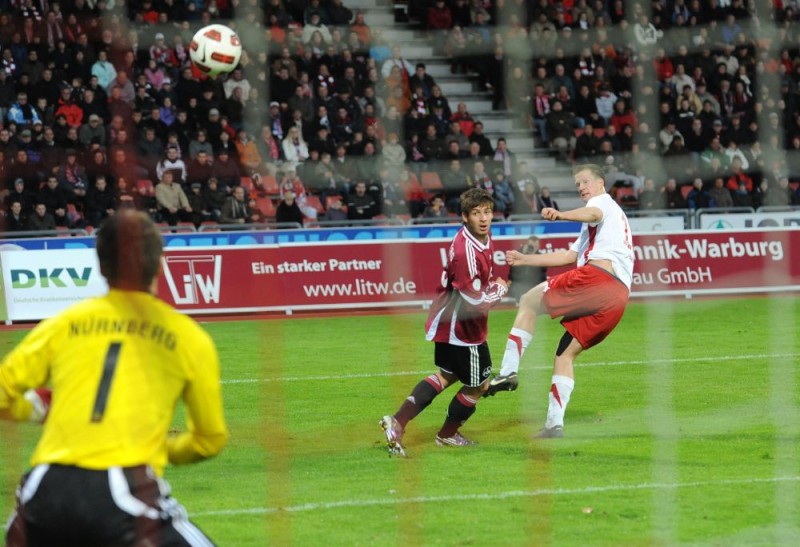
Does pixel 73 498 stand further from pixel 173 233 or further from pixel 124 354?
pixel 173 233

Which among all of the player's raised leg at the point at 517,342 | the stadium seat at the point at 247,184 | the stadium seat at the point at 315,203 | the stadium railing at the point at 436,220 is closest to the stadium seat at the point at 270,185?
the stadium seat at the point at 247,184

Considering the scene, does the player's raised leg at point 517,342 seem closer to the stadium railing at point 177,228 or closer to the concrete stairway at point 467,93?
the concrete stairway at point 467,93

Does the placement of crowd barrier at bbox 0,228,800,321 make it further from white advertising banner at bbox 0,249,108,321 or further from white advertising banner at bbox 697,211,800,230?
white advertising banner at bbox 697,211,800,230

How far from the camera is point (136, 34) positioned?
33.2 feet

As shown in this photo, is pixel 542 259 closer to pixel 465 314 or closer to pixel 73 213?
pixel 465 314

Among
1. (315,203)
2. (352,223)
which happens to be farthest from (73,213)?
(352,223)

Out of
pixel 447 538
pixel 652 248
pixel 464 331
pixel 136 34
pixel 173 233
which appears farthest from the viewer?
pixel 652 248

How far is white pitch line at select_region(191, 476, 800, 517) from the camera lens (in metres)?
6.81

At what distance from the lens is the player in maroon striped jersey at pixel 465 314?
8.12 meters

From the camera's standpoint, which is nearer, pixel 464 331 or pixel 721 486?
pixel 721 486

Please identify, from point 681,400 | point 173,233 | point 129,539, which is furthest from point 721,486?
point 173,233

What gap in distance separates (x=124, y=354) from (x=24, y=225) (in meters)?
10.9

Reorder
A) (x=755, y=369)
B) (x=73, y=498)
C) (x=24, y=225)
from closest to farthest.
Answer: (x=73, y=498), (x=755, y=369), (x=24, y=225)

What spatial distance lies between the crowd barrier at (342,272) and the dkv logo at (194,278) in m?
0.01
